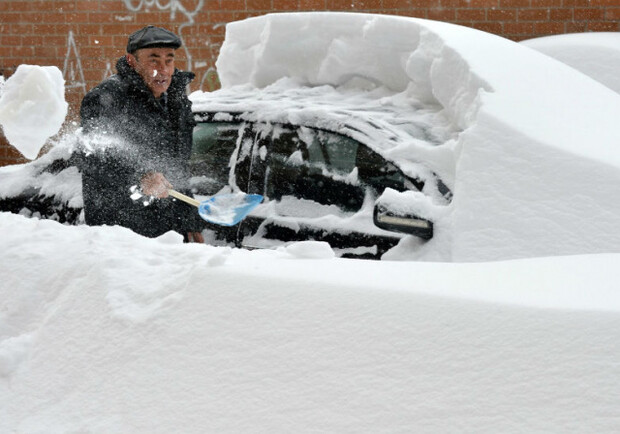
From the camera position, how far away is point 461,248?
313 centimetres

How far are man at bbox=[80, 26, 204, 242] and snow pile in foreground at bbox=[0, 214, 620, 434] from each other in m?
1.70

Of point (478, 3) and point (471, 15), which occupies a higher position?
point (478, 3)

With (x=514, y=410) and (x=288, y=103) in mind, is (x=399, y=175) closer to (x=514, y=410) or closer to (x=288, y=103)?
(x=288, y=103)

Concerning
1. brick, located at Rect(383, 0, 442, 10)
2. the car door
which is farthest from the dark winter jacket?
brick, located at Rect(383, 0, 442, 10)

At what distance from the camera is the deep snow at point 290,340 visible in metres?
1.70

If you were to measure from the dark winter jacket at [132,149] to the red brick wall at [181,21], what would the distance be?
15.1 feet

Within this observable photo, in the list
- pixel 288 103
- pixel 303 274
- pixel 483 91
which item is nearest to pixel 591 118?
pixel 483 91

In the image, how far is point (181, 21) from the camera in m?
9.05

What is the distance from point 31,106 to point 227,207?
34.4 inches

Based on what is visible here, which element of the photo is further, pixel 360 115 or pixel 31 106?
pixel 360 115

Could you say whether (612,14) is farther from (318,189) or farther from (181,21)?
(318,189)

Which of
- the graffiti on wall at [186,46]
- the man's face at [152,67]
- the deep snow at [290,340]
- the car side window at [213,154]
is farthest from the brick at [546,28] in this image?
the deep snow at [290,340]

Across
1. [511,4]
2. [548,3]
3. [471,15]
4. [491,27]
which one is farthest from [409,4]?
[548,3]

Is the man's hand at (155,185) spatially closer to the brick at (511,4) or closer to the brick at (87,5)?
the brick at (511,4)
